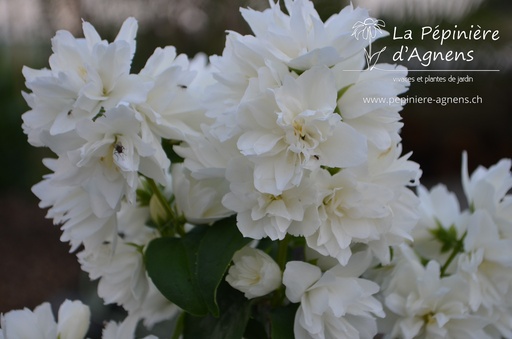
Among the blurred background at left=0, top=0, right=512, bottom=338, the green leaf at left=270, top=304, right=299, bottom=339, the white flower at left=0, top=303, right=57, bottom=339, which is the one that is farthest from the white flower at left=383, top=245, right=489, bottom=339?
the blurred background at left=0, top=0, right=512, bottom=338

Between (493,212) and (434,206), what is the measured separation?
67 mm

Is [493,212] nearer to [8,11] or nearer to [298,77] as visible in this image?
[298,77]

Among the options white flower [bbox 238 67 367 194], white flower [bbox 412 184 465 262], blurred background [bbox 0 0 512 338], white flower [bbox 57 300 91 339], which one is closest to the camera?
white flower [bbox 238 67 367 194]

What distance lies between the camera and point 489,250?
0.66 meters

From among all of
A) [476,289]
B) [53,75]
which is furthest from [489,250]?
[53,75]

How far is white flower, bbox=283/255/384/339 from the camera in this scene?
0.54 metres

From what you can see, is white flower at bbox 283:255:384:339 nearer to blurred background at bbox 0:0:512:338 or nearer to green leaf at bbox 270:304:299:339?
green leaf at bbox 270:304:299:339

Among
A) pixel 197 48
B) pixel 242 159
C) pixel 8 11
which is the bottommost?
pixel 242 159

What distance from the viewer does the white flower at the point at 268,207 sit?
20.1 inches

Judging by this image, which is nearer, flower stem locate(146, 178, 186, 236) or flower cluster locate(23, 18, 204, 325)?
flower cluster locate(23, 18, 204, 325)

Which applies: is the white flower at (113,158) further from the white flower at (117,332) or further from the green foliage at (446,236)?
the green foliage at (446,236)

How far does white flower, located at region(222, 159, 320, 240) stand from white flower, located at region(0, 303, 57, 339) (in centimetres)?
22

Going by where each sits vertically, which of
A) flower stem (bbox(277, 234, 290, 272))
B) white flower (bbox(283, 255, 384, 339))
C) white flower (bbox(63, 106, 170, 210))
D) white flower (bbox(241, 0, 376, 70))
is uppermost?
white flower (bbox(241, 0, 376, 70))

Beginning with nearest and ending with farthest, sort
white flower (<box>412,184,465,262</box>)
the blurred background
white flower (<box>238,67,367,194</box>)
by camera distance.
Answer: white flower (<box>238,67,367,194</box>) < white flower (<box>412,184,465,262</box>) < the blurred background
